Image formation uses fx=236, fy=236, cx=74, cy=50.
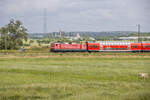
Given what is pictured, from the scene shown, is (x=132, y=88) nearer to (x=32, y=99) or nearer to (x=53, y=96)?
(x=53, y=96)

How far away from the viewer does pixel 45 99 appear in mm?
13586

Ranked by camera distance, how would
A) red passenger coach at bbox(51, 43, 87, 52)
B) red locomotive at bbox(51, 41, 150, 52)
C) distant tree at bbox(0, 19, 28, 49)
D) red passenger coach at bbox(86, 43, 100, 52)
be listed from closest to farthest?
red passenger coach at bbox(51, 43, 87, 52) → red locomotive at bbox(51, 41, 150, 52) → red passenger coach at bbox(86, 43, 100, 52) → distant tree at bbox(0, 19, 28, 49)

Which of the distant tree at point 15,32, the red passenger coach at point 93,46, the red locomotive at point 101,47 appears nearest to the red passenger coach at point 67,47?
the red locomotive at point 101,47

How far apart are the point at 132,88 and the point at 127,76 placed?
234 inches

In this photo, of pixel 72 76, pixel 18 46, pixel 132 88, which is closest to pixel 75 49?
pixel 18 46

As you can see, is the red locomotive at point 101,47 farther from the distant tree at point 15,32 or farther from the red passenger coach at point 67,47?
the distant tree at point 15,32

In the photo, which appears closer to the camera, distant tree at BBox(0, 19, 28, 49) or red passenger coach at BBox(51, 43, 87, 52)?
red passenger coach at BBox(51, 43, 87, 52)

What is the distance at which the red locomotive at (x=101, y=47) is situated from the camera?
66.7m

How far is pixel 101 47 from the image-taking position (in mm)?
67938

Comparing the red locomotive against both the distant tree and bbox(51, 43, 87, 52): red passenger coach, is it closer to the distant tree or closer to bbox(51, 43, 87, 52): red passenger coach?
bbox(51, 43, 87, 52): red passenger coach

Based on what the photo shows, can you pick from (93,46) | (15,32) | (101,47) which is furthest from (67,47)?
(15,32)

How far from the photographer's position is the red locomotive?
66738mm

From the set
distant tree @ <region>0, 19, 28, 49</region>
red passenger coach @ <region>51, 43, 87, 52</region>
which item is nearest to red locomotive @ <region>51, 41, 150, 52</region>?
red passenger coach @ <region>51, 43, 87, 52</region>

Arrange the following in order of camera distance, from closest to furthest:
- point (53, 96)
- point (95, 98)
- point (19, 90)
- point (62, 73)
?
1. point (95, 98)
2. point (53, 96)
3. point (19, 90)
4. point (62, 73)
